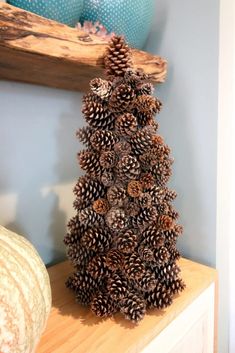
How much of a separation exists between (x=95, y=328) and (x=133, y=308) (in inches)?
3.1

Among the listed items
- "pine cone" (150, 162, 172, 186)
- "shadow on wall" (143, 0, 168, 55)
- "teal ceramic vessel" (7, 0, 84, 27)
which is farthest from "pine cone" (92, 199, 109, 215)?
"shadow on wall" (143, 0, 168, 55)

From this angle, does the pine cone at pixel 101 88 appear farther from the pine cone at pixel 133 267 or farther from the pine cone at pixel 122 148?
the pine cone at pixel 133 267

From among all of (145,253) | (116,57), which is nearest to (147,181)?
(145,253)

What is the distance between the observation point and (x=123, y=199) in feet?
1.71

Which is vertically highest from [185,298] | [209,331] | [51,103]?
[51,103]

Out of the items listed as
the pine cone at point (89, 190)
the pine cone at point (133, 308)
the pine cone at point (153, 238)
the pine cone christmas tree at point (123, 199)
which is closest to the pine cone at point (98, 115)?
the pine cone christmas tree at point (123, 199)

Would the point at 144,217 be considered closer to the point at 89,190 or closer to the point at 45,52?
the point at 89,190

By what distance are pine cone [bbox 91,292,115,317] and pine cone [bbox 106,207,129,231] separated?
0.43 feet

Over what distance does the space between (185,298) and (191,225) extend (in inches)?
9.9

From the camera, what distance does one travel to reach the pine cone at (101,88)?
20.3 inches

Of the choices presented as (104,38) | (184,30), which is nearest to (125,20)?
(104,38)

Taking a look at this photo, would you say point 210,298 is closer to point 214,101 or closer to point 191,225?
point 191,225

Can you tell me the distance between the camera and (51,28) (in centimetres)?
45

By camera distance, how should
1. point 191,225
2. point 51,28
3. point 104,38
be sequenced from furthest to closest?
point 191,225
point 104,38
point 51,28
